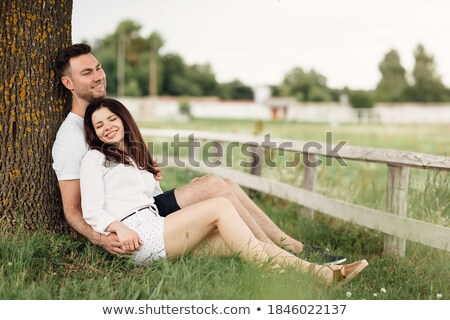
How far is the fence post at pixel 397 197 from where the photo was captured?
4.64 meters

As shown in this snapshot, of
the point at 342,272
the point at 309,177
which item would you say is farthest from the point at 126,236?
the point at 309,177

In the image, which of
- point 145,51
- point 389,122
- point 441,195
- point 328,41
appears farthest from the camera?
point 145,51

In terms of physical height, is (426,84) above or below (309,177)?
above

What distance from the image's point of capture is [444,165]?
4082 millimetres

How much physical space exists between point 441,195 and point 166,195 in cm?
214

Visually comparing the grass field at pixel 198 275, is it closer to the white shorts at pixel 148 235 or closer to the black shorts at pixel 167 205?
the white shorts at pixel 148 235

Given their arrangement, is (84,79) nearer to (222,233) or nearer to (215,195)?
(215,195)

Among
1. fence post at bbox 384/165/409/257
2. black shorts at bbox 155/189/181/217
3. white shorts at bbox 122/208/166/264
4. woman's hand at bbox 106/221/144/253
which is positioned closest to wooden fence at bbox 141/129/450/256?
fence post at bbox 384/165/409/257

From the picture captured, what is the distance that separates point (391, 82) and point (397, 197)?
62077 mm

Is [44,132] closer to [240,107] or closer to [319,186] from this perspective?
[319,186]

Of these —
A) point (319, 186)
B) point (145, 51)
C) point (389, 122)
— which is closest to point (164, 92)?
point (145, 51)

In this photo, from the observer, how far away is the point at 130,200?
12.3 ft

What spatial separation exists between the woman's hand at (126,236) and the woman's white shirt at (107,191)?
42mm

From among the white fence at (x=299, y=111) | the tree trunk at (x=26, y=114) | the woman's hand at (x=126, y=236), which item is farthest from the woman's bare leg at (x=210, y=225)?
the white fence at (x=299, y=111)
